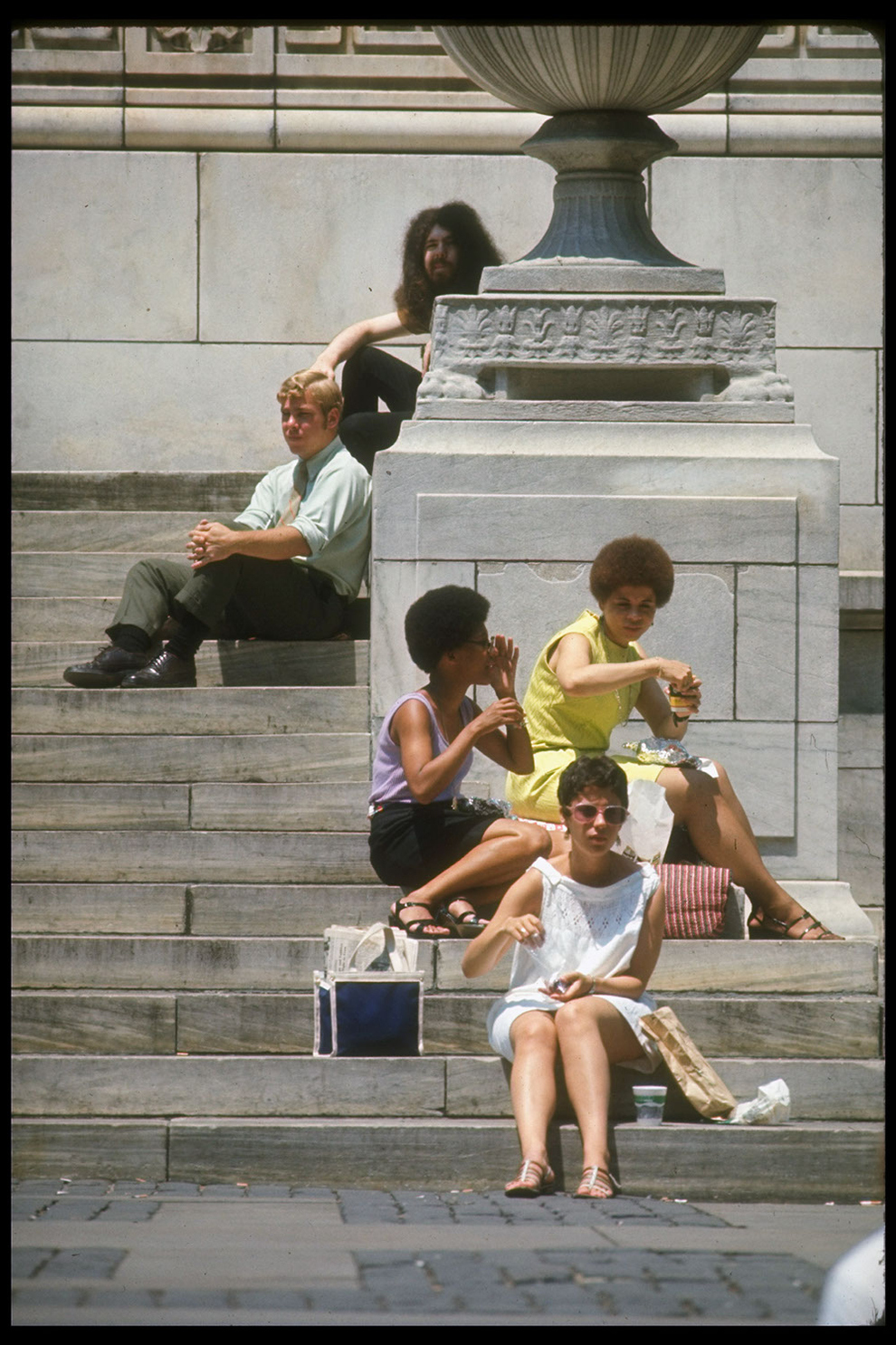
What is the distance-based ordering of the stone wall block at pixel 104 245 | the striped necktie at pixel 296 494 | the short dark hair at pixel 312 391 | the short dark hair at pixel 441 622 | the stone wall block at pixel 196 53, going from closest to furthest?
the short dark hair at pixel 441 622 → the short dark hair at pixel 312 391 → the striped necktie at pixel 296 494 → the stone wall block at pixel 104 245 → the stone wall block at pixel 196 53

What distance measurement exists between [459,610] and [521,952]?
1546 millimetres

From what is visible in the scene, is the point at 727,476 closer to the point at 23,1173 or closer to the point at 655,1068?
the point at 655,1068

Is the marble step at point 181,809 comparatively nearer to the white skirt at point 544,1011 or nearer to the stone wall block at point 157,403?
the white skirt at point 544,1011

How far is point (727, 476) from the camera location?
839 centimetres

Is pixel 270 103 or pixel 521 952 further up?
pixel 270 103

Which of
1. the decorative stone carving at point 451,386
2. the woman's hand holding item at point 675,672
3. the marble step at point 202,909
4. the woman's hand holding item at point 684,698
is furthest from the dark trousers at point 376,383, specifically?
the marble step at point 202,909

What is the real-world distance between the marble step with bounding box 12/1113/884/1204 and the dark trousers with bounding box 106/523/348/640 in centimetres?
302

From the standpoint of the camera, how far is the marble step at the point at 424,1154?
248 inches

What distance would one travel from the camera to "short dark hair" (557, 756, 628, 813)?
6.62 meters

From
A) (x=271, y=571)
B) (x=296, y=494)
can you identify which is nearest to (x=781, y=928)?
(x=271, y=571)

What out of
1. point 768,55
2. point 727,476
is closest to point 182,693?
point 727,476

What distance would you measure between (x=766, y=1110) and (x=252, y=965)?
186 cm

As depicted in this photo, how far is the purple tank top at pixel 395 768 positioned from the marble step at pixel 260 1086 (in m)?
1.12

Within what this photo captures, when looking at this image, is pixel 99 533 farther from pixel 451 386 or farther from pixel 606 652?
pixel 606 652
